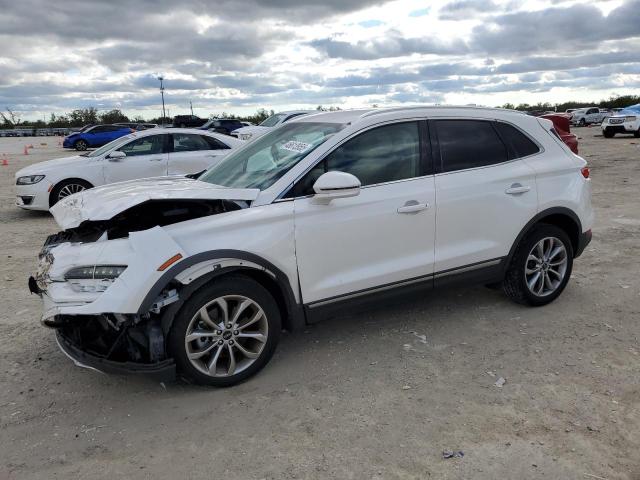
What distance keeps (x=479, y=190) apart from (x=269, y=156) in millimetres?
1692

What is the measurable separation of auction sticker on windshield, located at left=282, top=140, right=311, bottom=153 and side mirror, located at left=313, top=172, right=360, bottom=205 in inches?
18.8

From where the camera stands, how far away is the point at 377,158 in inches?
164

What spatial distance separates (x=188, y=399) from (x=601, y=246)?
5.62 metres

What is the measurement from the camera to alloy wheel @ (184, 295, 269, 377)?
351 cm

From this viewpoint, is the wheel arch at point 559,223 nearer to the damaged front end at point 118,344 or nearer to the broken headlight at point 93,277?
the damaged front end at point 118,344

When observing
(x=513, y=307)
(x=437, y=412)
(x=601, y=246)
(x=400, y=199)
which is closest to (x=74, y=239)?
(x=400, y=199)

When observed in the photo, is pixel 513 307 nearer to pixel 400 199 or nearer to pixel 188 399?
pixel 400 199

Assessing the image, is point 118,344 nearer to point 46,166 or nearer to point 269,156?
point 269,156

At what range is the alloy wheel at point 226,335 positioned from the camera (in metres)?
3.51

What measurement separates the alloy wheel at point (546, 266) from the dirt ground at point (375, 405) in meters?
0.21

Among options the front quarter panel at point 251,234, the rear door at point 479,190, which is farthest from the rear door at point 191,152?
the front quarter panel at point 251,234

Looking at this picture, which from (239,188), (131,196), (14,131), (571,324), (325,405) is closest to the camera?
(325,405)

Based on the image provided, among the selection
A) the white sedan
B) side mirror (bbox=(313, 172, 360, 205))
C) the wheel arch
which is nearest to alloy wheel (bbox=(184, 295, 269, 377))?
side mirror (bbox=(313, 172, 360, 205))

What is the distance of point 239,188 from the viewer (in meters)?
4.04
